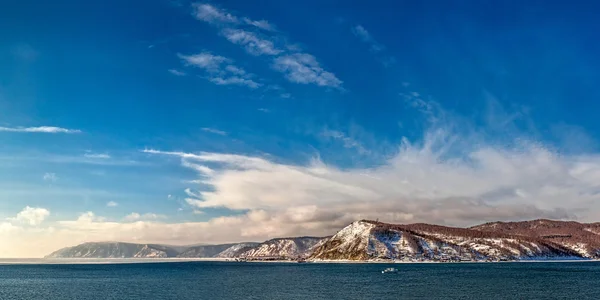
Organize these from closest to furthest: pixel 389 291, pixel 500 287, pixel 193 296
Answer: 1. pixel 193 296
2. pixel 389 291
3. pixel 500 287

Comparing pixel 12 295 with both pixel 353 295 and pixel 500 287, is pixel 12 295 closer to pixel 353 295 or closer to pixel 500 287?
pixel 353 295

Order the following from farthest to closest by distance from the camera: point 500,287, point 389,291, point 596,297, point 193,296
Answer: point 500,287 < point 389,291 < point 193,296 < point 596,297

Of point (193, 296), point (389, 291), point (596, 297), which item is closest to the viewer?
point (596, 297)

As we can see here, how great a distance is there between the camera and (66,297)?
4899 inches

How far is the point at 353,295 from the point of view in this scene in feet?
394

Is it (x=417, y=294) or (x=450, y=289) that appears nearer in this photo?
(x=417, y=294)

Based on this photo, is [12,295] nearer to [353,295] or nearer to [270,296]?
[270,296]

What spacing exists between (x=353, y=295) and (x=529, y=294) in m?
45.3

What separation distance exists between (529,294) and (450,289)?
20759mm

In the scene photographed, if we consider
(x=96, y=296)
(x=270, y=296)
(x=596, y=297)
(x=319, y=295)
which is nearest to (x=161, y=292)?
(x=96, y=296)

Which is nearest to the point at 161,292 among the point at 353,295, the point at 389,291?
the point at 353,295

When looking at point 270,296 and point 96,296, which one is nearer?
point 270,296

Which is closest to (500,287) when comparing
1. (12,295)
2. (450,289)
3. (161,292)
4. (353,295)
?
(450,289)

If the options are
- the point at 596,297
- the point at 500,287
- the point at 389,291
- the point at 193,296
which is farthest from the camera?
the point at 500,287
